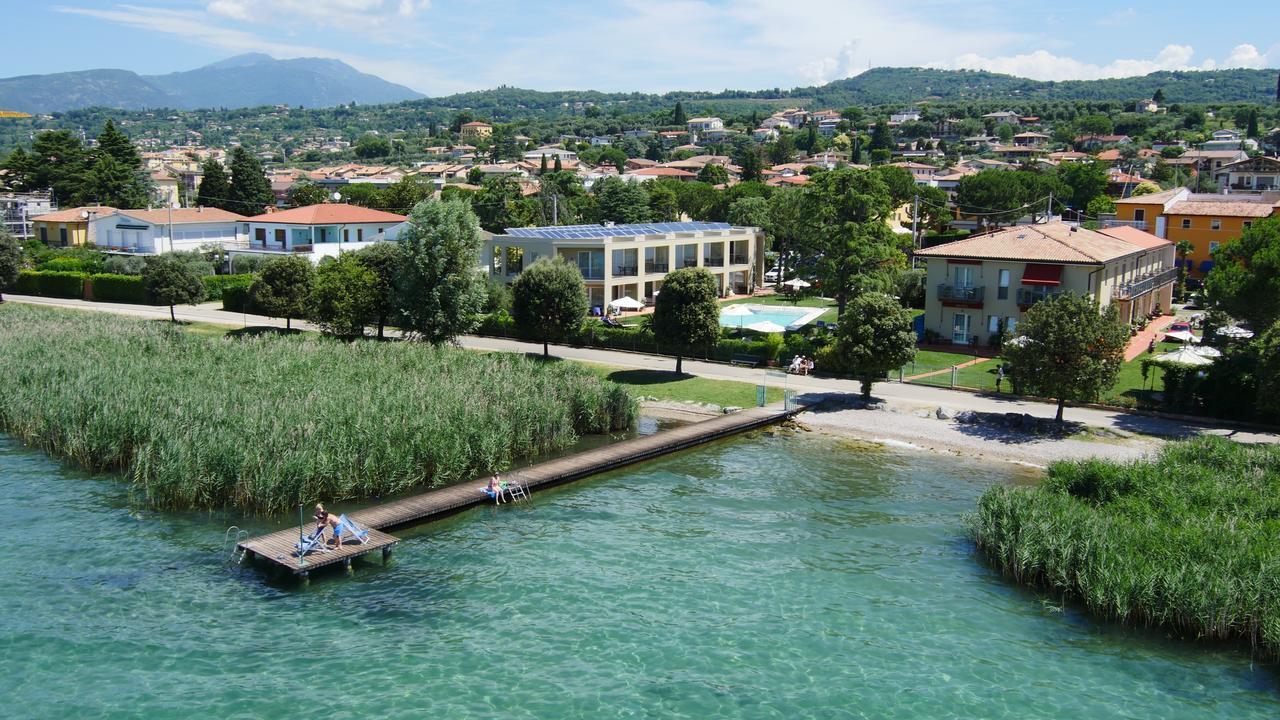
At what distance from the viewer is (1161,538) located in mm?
22781

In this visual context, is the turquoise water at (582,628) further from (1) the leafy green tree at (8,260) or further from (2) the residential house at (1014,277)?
(1) the leafy green tree at (8,260)

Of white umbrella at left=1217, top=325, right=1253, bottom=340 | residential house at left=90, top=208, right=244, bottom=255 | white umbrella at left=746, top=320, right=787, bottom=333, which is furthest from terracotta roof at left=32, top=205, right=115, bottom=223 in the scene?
white umbrella at left=1217, top=325, right=1253, bottom=340

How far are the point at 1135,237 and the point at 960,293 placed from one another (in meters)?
17.7

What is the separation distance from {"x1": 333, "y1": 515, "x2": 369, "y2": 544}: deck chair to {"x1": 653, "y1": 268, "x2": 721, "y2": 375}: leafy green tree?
22.4 metres

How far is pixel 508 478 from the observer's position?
3086 centimetres

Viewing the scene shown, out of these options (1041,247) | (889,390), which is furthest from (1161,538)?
(1041,247)

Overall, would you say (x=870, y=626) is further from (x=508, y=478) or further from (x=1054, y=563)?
(x=508, y=478)

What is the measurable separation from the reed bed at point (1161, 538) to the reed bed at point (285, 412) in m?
15.8

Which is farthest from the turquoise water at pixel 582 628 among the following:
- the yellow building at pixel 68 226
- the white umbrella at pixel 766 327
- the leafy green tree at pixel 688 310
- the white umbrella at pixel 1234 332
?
the yellow building at pixel 68 226

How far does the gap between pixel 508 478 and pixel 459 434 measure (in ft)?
7.84

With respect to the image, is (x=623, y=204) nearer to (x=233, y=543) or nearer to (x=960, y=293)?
(x=960, y=293)

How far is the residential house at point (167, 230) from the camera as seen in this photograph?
81500 mm

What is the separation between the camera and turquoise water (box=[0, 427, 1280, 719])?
1884 cm

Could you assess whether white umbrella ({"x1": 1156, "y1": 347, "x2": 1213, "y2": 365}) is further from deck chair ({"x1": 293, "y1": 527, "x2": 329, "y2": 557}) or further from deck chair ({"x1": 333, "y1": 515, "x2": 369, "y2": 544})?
deck chair ({"x1": 293, "y1": 527, "x2": 329, "y2": 557})
